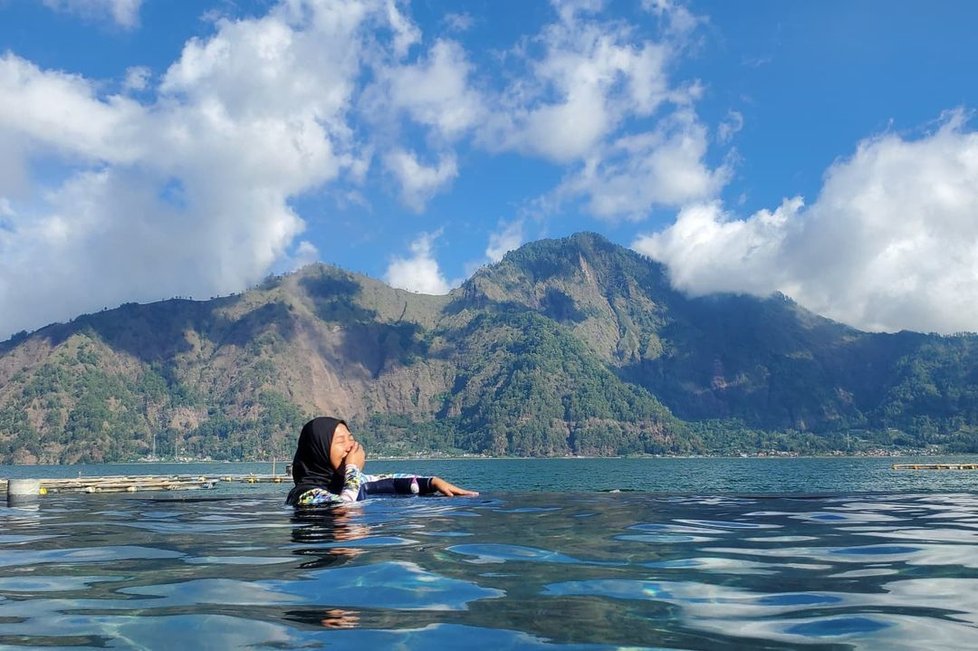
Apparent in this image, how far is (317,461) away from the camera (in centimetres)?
1566

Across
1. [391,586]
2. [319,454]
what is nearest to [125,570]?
[391,586]

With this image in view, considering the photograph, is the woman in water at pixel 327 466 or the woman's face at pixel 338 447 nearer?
the woman in water at pixel 327 466

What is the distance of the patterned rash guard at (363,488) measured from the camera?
15.2 m

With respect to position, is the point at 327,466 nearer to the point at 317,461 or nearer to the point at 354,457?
the point at 317,461

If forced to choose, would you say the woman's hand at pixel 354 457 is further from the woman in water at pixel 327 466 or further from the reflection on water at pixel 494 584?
the reflection on water at pixel 494 584

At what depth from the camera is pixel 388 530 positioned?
11281mm

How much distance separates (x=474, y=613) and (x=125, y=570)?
4281 millimetres

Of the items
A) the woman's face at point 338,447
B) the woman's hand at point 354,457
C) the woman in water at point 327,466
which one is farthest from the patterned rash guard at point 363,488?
the woman's face at point 338,447

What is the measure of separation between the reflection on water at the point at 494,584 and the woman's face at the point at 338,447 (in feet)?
8.58

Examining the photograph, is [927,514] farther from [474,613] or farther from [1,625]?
[1,625]

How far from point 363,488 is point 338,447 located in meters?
1.88

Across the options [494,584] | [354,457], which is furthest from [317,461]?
[494,584]

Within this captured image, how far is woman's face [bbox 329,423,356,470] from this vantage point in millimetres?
15477

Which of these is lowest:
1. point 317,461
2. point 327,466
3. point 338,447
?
point 327,466
